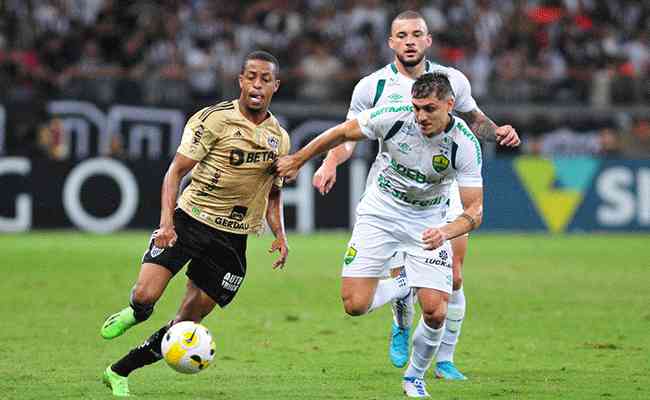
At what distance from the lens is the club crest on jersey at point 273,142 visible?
28.4ft

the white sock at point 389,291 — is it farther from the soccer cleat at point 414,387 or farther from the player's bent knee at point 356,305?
the soccer cleat at point 414,387

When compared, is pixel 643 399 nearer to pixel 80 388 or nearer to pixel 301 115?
pixel 80 388

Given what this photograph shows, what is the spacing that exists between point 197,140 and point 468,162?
1.87 metres

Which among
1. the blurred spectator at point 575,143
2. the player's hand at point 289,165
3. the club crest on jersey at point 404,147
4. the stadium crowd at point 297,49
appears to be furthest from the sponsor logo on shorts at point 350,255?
the blurred spectator at point 575,143

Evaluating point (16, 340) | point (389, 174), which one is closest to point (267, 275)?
point (16, 340)

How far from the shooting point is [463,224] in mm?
8211

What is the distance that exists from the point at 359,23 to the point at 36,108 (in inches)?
279

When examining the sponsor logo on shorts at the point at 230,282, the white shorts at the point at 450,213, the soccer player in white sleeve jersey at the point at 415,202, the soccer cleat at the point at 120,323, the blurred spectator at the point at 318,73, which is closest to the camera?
the soccer player in white sleeve jersey at the point at 415,202

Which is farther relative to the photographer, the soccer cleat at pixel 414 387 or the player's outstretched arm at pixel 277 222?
the player's outstretched arm at pixel 277 222

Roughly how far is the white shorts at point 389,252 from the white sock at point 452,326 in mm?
795

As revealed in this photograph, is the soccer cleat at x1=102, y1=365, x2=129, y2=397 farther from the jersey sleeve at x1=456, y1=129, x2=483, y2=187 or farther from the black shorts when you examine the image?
the jersey sleeve at x1=456, y1=129, x2=483, y2=187

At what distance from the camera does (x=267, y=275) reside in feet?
57.2

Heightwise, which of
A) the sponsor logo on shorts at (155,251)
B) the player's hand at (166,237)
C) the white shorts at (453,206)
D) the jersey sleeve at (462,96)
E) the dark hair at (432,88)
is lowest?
the sponsor logo on shorts at (155,251)

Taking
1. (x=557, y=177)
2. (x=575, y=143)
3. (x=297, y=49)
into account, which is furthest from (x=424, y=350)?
(x=575, y=143)
